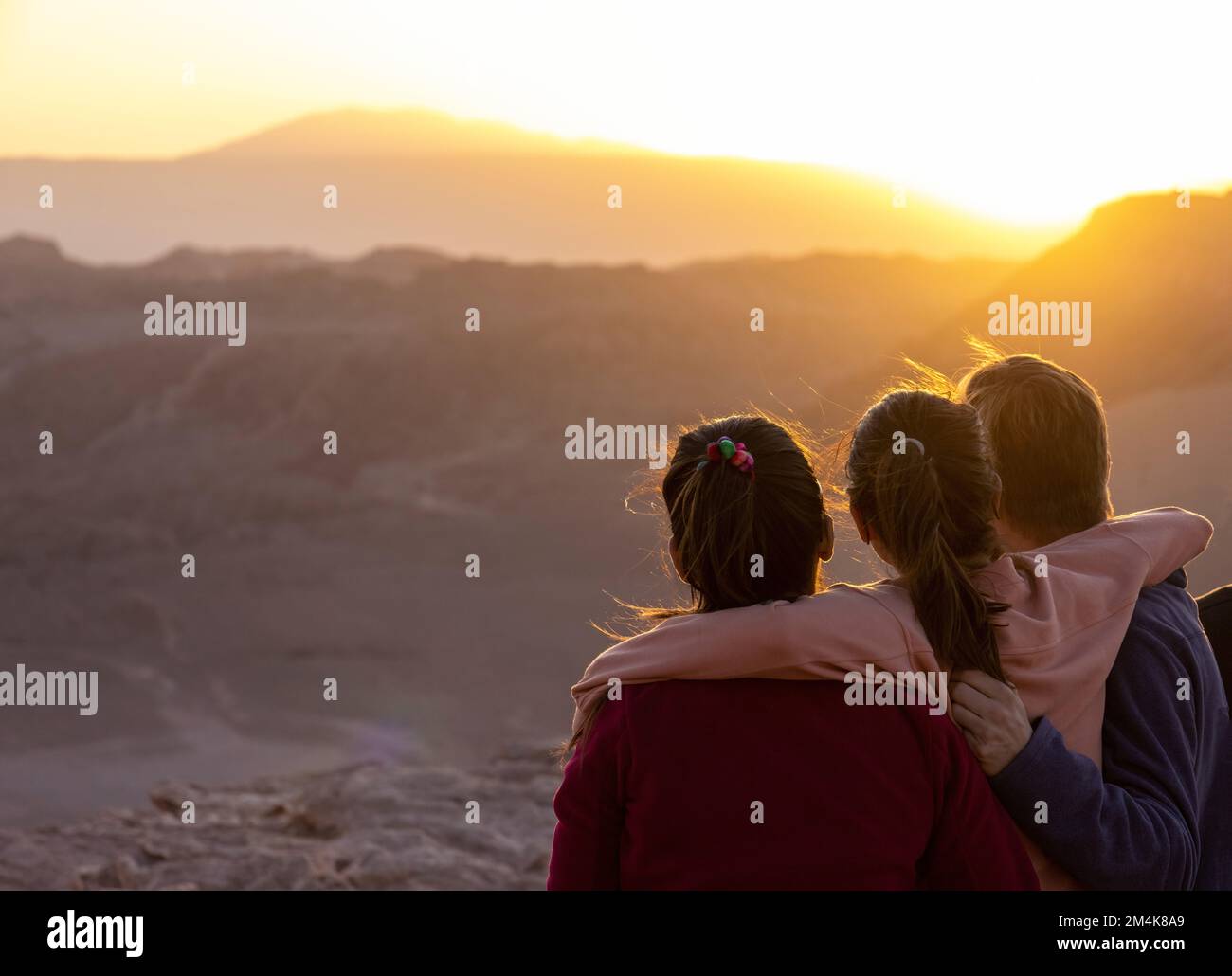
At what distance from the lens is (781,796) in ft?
5.45

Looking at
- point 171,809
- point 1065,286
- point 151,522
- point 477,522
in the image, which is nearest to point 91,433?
point 151,522

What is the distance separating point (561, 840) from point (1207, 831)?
911mm

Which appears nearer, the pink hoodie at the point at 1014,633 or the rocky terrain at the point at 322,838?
the pink hoodie at the point at 1014,633

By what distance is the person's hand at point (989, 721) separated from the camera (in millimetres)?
1727

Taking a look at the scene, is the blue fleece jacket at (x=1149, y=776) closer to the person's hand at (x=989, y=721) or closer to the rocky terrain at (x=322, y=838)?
the person's hand at (x=989, y=721)

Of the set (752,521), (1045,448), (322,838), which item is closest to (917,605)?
(752,521)

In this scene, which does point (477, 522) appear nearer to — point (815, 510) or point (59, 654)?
point (59, 654)

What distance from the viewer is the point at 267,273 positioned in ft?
103

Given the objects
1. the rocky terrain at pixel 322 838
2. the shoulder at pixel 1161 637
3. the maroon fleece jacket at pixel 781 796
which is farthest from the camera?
the rocky terrain at pixel 322 838

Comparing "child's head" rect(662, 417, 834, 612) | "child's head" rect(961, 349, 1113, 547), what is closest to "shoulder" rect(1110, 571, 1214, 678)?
"child's head" rect(961, 349, 1113, 547)

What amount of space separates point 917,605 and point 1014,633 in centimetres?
14

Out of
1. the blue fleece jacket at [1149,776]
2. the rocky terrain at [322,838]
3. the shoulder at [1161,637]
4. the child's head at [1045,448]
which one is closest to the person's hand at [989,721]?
the blue fleece jacket at [1149,776]

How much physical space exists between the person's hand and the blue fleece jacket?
0.02 metres

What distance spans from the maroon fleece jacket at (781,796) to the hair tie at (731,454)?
269 mm
